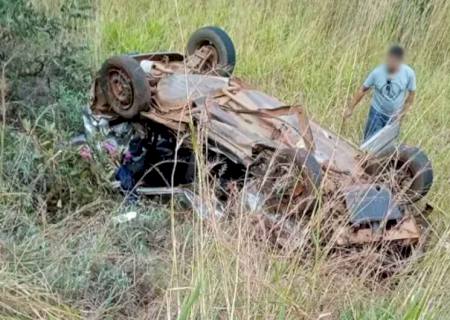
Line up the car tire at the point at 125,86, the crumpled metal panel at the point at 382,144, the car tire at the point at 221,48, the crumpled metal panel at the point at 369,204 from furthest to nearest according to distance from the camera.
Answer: the car tire at the point at 221,48 < the car tire at the point at 125,86 < the crumpled metal panel at the point at 382,144 < the crumpled metal panel at the point at 369,204

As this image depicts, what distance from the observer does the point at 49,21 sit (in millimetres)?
5785

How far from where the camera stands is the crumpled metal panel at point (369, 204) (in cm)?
401

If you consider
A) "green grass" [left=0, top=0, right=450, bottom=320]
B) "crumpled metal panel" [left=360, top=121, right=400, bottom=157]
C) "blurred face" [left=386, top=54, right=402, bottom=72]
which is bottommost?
"green grass" [left=0, top=0, right=450, bottom=320]

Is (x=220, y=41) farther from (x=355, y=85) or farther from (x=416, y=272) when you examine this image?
(x=416, y=272)

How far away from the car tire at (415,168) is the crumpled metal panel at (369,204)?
401 millimetres

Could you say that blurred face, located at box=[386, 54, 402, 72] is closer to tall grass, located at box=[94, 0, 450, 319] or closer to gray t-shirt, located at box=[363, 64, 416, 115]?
gray t-shirt, located at box=[363, 64, 416, 115]

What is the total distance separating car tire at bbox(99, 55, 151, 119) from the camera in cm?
507

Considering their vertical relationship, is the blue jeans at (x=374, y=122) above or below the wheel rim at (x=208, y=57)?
below

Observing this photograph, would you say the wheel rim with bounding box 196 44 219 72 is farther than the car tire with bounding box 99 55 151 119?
Yes

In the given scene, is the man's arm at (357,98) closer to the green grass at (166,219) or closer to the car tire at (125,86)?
the green grass at (166,219)

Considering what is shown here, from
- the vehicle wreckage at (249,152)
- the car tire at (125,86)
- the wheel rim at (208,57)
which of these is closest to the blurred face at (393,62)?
the vehicle wreckage at (249,152)

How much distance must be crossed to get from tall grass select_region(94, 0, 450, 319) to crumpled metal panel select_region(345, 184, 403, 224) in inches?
10.8

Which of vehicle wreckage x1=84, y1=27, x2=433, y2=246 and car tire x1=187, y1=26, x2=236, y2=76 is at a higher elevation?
car tire x1=187, y1=26, x2=236, y2=76

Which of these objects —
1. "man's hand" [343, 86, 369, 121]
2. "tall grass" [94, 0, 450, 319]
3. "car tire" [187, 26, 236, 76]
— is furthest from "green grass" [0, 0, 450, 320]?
A: "car tire" [187, 26, 236, 76]
